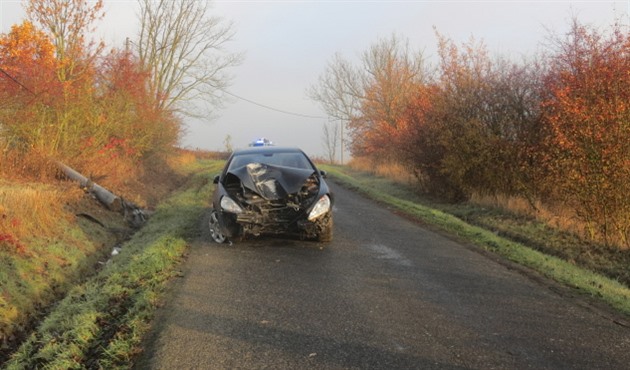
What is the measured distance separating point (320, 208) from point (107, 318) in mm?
3847

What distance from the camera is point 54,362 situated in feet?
13.7

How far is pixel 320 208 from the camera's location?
26.5 feet

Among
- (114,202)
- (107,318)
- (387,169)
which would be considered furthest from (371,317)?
(387,169)

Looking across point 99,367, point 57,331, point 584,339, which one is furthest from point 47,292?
point 584,339

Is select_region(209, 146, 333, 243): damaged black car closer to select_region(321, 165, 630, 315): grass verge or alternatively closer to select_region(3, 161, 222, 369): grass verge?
select_region(3, 161, 222, 369): grass verge

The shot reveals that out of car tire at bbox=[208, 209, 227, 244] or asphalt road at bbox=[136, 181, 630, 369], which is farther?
car tire at bbox=[208, 209, 227, 244]

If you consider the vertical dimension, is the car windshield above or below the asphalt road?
above

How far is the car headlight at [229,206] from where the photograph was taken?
26.3 ft

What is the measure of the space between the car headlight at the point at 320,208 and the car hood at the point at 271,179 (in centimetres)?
Answer: 43

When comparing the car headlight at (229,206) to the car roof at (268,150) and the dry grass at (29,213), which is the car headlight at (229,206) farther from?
the dry grass at (29,213)

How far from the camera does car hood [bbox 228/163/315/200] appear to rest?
8.15 metres

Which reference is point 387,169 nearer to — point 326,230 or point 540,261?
point 326,230

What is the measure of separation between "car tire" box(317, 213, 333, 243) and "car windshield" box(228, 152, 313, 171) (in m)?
1.41

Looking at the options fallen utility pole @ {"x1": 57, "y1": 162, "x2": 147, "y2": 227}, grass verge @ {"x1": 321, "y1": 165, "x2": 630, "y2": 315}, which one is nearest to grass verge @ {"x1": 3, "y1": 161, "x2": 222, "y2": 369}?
fallen utility pole @ {"x1": 57, "y1": 162, "x2": 147, "y2": 227}
